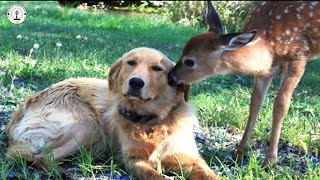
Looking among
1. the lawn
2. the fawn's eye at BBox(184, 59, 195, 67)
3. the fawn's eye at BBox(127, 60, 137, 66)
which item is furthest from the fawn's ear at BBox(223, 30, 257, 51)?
the lawn

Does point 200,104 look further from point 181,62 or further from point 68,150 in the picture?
point 68,150

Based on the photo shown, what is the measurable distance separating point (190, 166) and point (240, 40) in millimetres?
1145

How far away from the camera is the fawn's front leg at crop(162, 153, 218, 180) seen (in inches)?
175

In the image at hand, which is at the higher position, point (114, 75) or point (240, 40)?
point (240, 40)

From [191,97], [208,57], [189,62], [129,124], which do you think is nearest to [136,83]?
[129,124]

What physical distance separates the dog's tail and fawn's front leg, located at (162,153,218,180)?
111 cm

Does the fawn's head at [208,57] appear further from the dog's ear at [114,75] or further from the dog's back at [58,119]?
the dog's back at [58,119]

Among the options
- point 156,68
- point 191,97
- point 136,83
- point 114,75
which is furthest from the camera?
point 191,97

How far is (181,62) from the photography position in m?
4.82

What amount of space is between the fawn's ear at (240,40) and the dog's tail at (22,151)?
1886mm

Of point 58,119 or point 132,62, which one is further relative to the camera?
point 58,119

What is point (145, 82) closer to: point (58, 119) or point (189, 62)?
point (189, 62)

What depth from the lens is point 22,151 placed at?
4.53 meters

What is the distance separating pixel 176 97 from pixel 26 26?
672 cm
